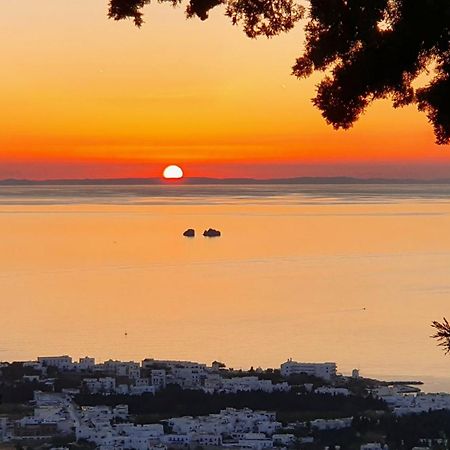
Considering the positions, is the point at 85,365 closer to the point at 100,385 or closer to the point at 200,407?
the point at 100,385

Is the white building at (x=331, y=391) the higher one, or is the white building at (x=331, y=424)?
the white building at (x=331, y=391)

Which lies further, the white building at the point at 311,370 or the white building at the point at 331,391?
the white building at the point at 311,370

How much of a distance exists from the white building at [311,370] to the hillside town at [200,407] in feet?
0.07

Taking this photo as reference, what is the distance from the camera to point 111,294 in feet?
123

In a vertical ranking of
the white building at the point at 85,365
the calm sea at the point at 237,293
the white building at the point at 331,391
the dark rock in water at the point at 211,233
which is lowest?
the white building at the point at 331,391

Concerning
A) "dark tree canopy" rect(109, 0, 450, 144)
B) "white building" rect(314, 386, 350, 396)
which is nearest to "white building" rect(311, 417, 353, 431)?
"white building" rect(314, 386, 350, 396)

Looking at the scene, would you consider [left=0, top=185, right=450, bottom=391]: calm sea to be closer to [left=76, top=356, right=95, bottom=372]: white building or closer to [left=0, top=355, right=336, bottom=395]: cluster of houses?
[left=0, top=355, right=336, bottom=395]: cluster of houses

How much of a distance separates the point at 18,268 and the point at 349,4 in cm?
4304

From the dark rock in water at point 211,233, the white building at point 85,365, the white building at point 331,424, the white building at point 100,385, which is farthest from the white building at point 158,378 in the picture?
the dark rock in water at point 211,233

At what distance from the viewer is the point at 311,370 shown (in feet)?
73.0

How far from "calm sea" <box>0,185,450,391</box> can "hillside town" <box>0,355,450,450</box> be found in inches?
90.1

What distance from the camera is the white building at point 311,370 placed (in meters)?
22.2

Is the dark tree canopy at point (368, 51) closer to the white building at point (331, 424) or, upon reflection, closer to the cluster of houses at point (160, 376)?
the white building at point (331, 424)

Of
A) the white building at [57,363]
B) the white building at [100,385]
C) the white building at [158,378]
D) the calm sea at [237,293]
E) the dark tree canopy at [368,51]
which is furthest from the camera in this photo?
the calm sea at [237,293]
